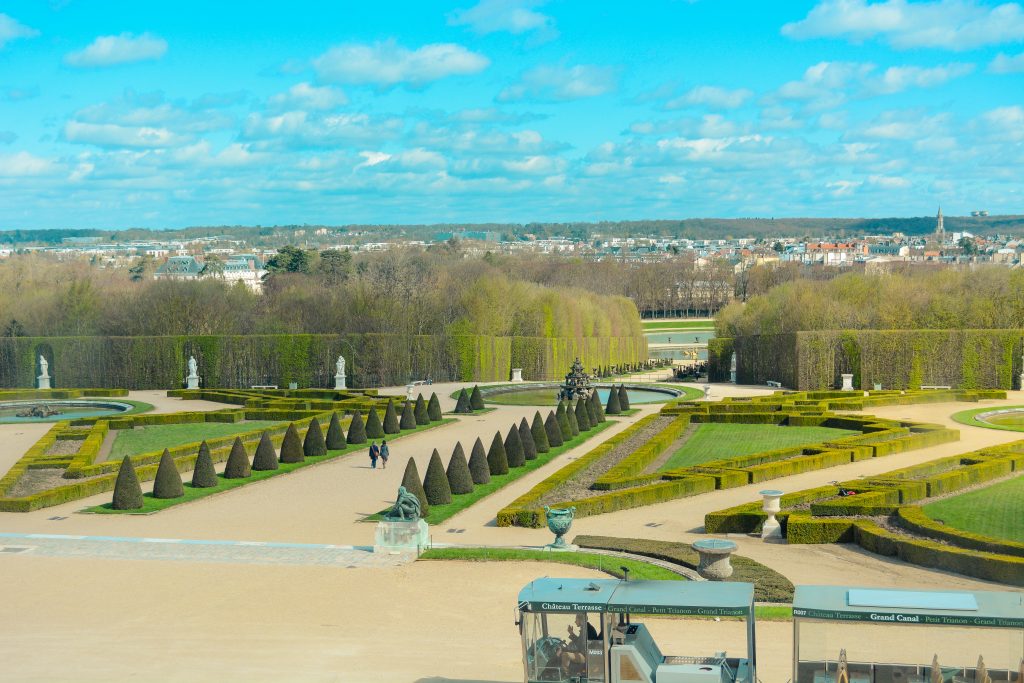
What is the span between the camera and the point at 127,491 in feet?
98.8

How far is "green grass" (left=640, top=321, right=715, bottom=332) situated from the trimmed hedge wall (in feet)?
225

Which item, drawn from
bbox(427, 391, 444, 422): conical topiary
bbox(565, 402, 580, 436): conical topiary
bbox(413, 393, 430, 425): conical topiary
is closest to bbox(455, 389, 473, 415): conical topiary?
bbox(427, 391, 444, 422): conical topiary

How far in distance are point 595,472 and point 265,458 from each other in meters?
10.4

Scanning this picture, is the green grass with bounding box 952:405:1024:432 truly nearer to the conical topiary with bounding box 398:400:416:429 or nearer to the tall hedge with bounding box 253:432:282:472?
the conical topiary with bounding box 398:400:416:429

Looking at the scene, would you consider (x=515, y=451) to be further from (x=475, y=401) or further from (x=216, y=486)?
(x=475, y=401)

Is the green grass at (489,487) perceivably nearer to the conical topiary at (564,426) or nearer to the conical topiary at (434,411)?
the conical topiary at (564,426)

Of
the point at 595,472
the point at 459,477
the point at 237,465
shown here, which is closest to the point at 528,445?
the point at 595,472

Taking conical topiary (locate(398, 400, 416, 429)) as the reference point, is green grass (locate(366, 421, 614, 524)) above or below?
below

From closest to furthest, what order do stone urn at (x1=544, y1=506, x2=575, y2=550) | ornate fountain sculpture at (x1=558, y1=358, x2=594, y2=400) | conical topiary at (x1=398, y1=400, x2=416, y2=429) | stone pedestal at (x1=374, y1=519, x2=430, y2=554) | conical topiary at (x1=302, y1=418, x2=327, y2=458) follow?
stone urn at (x1=544, y1=506, x2=575, y2=550) < stone pedestal at (x1=374, y1=519, x2=430, y2=554) < conical topiary at (x1=302, y1=418, x2=327, y2=458) < conical topiary at (x1=398, y1=400, x2=416, y2=429) < ornate fountain sculpture at (x1=558, y1=358, x2=594, y2=400)

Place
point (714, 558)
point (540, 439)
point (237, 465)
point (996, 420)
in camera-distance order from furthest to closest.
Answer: point (996, 420)
point (540, 439)
point (237, 465)
point (714, 558)

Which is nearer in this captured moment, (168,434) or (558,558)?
(558,558)

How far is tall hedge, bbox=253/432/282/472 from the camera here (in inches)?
1438

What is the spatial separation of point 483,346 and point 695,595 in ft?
191

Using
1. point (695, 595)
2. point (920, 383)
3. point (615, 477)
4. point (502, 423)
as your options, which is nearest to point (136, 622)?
point (695, 595)
